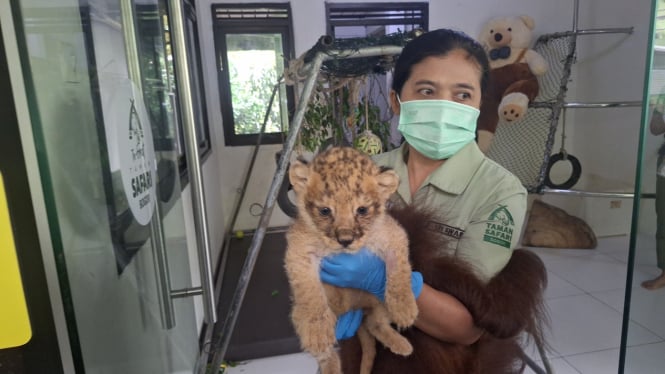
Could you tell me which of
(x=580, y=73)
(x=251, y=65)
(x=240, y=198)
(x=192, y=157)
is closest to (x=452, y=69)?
(x=192, y=157)

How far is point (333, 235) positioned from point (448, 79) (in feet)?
1.21

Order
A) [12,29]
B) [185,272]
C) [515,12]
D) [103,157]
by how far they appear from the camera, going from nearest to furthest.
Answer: [12,29] → [103,157] → [185,272] → [515,12]

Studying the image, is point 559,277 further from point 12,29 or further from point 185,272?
point 12,29

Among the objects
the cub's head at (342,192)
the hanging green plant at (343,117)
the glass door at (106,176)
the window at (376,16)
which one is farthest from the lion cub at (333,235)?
the window at (376,16)

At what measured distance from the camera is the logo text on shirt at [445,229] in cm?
72

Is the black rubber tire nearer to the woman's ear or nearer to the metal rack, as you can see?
the metal rack

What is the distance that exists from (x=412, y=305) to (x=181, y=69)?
0.69m

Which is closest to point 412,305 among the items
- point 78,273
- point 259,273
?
point 78,273

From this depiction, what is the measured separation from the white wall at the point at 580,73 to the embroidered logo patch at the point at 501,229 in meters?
2.96

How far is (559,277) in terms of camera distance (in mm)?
3143

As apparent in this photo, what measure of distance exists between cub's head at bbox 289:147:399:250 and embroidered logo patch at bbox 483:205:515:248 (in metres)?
0.28

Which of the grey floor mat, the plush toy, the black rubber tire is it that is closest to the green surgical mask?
the grey floor mat

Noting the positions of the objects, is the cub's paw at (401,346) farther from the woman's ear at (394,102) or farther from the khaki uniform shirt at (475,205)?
the woman's ear at (394,102)

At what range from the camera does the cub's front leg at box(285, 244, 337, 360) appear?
0.58 meters
